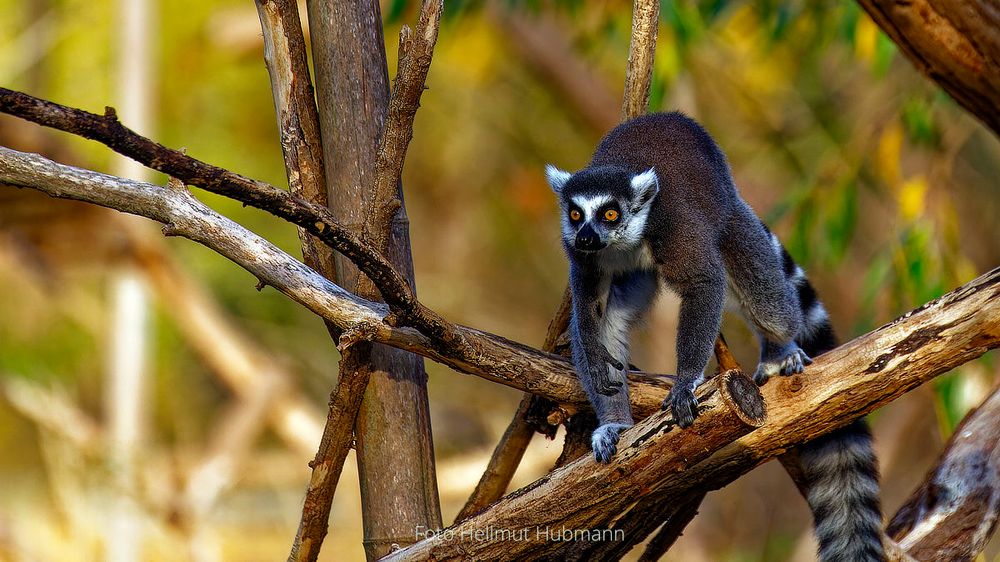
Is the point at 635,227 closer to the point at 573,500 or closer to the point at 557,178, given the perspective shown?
the point at 557,178

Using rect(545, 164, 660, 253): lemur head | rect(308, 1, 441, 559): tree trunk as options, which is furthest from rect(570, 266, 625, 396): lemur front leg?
rect(308, 1, 441, 559): tree trunk

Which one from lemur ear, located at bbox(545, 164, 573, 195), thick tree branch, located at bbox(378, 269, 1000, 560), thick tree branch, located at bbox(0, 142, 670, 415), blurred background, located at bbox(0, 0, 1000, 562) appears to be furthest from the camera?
blurred background, located at bbox(0, 0, 1000, 562)

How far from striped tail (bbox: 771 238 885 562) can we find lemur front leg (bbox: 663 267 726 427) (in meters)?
0.38

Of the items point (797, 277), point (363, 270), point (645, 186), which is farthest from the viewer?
point (797, 277)

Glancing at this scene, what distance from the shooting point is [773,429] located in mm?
2156

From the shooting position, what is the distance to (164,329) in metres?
9.16

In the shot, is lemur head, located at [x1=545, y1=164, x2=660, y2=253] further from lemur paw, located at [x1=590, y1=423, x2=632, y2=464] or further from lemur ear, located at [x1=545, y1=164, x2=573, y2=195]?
lemur paw, located at [x1=590, y1=423, x2=632, y2=464]

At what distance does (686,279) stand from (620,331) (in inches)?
9.6

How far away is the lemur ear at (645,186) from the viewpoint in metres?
2.60

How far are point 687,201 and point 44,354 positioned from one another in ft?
23.1

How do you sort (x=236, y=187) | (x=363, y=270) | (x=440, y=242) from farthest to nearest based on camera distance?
(x=440, y=242), (x=363, y=270), (x=236, y=187)

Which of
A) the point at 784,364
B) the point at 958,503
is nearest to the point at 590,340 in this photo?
the point at 784,364

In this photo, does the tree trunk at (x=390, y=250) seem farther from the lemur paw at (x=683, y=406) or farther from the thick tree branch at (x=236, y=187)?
the lemur paw at (x=683, y=406)

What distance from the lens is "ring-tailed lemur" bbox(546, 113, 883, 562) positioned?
2488 millimetres
